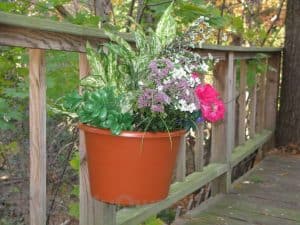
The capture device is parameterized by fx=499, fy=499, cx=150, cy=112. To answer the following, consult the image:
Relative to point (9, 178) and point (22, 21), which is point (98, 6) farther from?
point (22, 21)

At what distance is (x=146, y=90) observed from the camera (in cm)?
161

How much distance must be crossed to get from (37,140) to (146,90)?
41 centimetres

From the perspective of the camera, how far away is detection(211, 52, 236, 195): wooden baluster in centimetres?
342

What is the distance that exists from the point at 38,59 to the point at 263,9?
6236 mm

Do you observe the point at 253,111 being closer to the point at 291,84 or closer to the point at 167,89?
the point at 291,84

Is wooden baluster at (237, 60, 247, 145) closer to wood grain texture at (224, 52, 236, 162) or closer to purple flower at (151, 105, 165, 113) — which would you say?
wood grain texture at (224, 52, 236, 162)

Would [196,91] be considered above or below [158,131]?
above

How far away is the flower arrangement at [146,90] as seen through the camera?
1.63 metres

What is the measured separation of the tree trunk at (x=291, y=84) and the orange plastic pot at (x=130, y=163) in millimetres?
3508

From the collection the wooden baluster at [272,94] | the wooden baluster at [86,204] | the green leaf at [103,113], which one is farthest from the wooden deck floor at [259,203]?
the green leaf at [103,113]

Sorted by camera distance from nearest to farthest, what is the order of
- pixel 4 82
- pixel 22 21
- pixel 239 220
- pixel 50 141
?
pixel 22 21 → pixel 4 82 → pixel 239 220 → pixel 50 141

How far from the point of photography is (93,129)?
5.53ft

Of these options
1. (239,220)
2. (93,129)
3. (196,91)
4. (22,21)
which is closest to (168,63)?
(196,91)

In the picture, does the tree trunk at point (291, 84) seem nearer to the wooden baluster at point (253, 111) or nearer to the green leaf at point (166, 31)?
the wooden baluster at point (253, 111)
